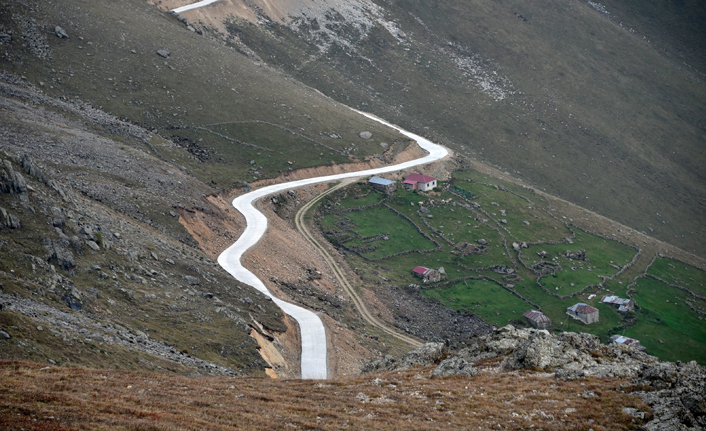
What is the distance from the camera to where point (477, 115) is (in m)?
151

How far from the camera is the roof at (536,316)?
71156 mm

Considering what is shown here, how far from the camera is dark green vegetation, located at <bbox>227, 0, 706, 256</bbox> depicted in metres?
138

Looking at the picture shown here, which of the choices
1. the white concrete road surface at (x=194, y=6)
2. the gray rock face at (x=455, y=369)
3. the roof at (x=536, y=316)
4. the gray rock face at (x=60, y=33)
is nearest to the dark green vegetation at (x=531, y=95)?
the white concrete road surface at (x=194, y=6)

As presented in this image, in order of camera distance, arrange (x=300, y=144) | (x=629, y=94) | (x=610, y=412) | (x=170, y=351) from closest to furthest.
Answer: (x=610, y=412), (x=170, y=351), (x=300, y=144), (x=629, y=94)

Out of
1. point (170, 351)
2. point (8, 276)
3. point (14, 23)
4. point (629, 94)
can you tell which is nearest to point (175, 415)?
point (170, 351)

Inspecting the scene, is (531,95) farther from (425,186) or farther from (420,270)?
(420,270)

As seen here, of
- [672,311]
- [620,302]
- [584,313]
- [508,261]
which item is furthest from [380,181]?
[672,311]

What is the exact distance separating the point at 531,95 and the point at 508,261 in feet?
321

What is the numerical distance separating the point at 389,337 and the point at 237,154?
1758 inches

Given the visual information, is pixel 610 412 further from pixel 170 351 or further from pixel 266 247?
pixel 266 247

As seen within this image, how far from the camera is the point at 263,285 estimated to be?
189 feet

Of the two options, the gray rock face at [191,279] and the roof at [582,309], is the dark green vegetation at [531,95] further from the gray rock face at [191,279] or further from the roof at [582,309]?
the gray rock face at [191,279]

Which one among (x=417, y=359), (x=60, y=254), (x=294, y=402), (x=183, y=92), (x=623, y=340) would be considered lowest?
(x=183, y=92)

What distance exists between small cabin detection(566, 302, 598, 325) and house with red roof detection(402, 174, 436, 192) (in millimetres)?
32834
